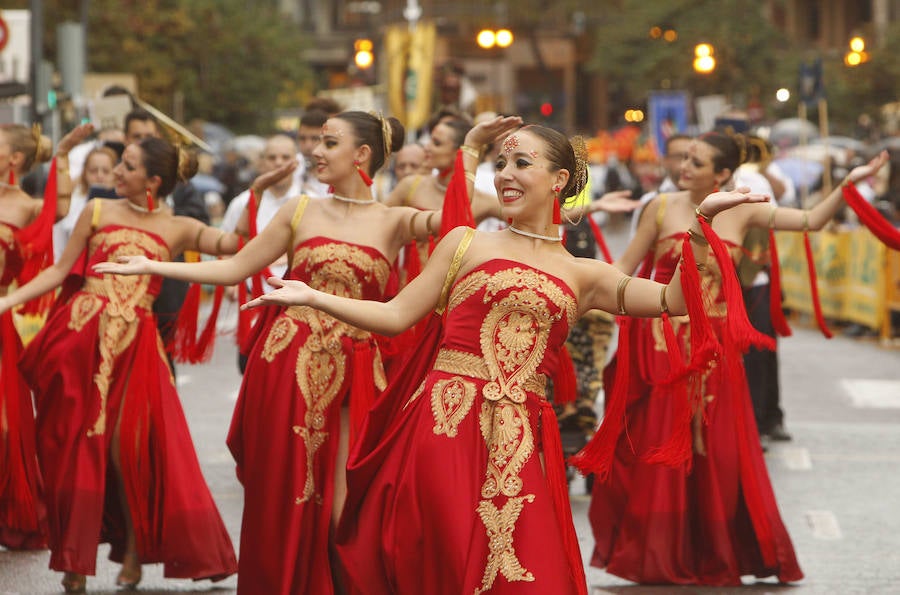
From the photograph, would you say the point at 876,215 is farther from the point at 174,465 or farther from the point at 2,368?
the point at 2,368

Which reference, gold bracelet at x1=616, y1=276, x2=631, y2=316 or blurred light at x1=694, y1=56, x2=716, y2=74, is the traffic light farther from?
gold bracelet at x1=616, y1=276, x2=631, y2=316

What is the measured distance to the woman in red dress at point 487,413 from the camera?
5.41 m

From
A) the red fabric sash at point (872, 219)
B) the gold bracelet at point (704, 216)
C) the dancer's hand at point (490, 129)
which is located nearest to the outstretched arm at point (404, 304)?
the gold bracelet at point (704, 216)

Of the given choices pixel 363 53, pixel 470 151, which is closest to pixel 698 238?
pixel 470 151

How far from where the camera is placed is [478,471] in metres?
5.49

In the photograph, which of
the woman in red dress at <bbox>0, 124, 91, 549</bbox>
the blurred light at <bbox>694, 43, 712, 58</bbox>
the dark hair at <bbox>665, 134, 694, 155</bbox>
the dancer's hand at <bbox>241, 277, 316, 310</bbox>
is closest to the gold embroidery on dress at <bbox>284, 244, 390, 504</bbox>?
the dancer's hand at <bbox>241, 277, 316, 310</bbox>

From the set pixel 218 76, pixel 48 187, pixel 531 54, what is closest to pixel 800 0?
pixel 531 54

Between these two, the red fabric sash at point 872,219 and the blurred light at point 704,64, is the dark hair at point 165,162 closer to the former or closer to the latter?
the red fabric sash at point 872,219

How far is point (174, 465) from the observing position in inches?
299

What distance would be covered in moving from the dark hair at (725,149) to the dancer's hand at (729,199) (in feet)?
9.34

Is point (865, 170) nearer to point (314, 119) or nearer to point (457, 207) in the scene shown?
point (457, 207)

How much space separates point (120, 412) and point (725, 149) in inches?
120

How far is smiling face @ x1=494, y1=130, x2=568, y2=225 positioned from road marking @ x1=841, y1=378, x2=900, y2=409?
9.14 meters

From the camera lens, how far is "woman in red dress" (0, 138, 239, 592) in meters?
7.50
